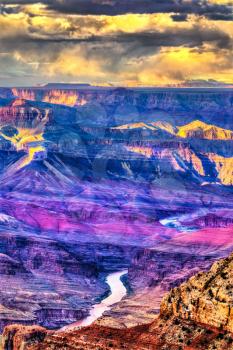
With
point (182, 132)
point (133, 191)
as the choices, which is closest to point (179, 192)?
point (133, 191)

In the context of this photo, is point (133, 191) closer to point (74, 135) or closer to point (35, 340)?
point (74, 135)

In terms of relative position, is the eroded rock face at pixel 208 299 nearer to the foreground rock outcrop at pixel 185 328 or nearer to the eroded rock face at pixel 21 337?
the foreground rock outcrop at pixel 185 328

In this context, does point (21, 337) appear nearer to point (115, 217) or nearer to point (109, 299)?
point (109, 299)

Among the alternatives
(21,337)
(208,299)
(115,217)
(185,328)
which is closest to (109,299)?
(115,217)

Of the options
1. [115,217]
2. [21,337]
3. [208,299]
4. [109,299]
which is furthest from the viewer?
[115,217]

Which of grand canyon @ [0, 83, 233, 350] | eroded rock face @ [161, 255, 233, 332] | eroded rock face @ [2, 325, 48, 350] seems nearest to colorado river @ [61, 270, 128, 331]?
grand canyon @ [0, 83, 233, 350]

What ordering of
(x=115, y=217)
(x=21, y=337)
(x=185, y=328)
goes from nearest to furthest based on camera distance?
(x=185, y=328) < (x=21, y=337) < (x=115, y=217)
